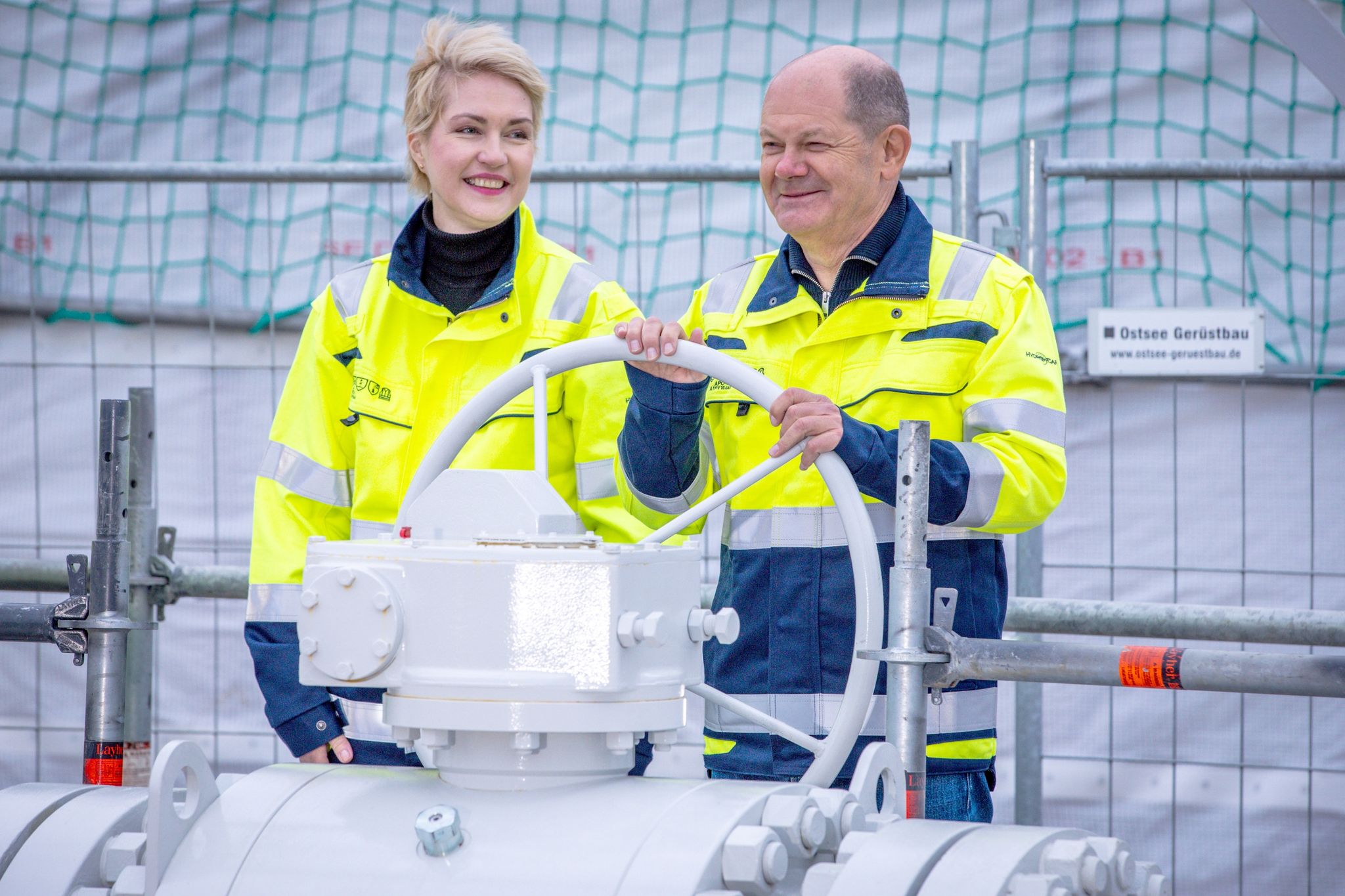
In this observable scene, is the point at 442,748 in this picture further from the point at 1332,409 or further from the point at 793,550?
the point at 1332,409

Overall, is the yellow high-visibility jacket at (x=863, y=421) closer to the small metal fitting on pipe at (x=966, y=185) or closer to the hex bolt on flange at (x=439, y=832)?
the hex bolt on flange at (x=439, y=832)

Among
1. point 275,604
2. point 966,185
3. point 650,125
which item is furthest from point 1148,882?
point 650,125

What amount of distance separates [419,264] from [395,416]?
23cm

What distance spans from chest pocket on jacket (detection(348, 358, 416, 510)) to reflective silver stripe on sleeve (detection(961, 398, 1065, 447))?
0.79 m

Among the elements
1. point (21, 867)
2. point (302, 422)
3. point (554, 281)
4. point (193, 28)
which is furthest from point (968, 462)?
point (193, 28)

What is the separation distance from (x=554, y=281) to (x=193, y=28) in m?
2.45

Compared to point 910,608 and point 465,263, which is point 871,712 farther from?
point 465,263

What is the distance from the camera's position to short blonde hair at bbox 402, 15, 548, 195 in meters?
2.16

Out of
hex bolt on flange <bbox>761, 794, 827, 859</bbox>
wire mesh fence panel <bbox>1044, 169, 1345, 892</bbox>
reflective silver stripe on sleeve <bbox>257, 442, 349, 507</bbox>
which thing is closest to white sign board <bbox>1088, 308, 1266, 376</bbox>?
wire mesh fence panel <bbox>1044, 169, 1345, 892</bbox>

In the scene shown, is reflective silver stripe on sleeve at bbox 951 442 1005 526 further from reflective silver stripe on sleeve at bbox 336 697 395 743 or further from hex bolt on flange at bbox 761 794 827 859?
reflective silver stripe on sleeve at bbox 336 697 395 743

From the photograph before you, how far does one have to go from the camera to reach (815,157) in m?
2.01

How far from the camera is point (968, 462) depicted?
1.81 metres

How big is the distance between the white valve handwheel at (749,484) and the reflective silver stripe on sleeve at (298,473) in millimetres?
440

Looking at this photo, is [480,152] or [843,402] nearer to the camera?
[843,402]
